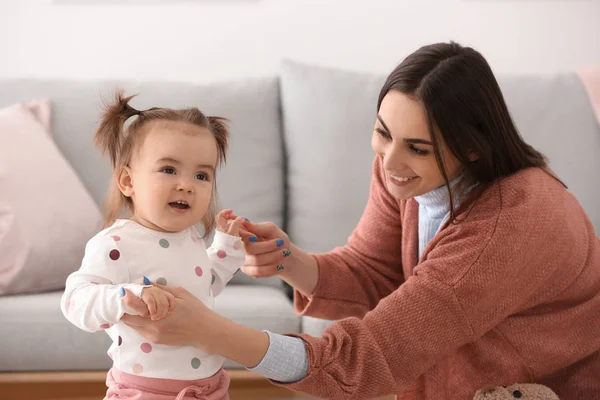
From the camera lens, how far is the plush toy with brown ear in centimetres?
137

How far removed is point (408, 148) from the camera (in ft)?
4.39

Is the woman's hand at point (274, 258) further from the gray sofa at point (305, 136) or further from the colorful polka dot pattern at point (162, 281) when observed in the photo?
the gray sofa at point (305, 136)

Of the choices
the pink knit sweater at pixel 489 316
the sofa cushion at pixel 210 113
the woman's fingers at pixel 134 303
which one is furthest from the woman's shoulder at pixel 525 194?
the sofa cushion at pixel 210 113

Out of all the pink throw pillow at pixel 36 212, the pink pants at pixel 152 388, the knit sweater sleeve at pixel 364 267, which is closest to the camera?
the pink pants at pixel 152 388

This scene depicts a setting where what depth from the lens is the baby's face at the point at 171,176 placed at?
1.17m

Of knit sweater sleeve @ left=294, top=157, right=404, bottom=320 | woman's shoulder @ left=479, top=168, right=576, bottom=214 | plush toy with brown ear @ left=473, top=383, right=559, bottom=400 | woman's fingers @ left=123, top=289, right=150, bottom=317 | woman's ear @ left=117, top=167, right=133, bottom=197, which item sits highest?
woman's ear @ left=117, top=167, right=133, bottom=197

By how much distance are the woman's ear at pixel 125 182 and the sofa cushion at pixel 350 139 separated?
1068 mm

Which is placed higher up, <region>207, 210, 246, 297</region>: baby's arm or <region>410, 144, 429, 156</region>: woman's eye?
<region>410, 144, 429, 156</region>: woman's eye

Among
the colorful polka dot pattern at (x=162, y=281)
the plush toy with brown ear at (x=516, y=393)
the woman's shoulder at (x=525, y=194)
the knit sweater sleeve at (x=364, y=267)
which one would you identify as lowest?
the plush toy with brown ear at (x=516, y=393)

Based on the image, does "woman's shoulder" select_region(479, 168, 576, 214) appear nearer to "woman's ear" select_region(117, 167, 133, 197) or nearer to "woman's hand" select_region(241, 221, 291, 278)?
"woman's hand" select_region(241, 221, 291, 278)

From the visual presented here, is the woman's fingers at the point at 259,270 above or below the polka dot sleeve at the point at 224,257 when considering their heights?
below

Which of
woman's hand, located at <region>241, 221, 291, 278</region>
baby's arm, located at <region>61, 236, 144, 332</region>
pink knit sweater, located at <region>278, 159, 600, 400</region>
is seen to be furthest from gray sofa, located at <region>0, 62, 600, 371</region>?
baby's arm, located at <region>61, 236, 144, 332</region>

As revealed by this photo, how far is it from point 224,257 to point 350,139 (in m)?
1.01

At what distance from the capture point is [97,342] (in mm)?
1812
